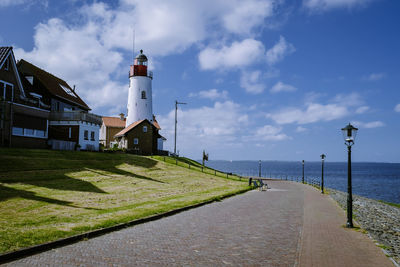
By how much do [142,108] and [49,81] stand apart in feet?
57.9

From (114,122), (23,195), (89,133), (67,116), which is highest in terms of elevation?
(114,122)

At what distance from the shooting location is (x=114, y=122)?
69500 mm

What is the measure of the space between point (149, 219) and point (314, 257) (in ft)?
22.0

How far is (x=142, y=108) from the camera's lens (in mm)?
55375

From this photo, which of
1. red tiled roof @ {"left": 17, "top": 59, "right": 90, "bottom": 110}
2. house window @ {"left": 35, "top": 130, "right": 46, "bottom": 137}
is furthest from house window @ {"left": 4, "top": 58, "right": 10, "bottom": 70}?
red tiled roof @ {"left": 17, "top": 59, "right": 90, "bottom": 110}

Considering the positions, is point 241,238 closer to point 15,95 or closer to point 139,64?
point 15,95

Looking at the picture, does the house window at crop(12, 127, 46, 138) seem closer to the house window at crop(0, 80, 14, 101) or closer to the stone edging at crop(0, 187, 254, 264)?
the house window at crop(0, 80, 14, 101)

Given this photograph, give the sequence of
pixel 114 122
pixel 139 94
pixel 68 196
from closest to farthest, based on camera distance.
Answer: pixel 68 196
pixel 139 94
pixel 114 122

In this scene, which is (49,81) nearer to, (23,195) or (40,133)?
(40,133)

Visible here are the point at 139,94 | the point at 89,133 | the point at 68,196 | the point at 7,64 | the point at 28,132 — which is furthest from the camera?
the point at 139,94

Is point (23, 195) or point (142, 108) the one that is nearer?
point (23, 195)

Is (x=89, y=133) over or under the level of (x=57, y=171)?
over

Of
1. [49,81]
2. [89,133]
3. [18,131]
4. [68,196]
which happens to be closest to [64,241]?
[68,196]

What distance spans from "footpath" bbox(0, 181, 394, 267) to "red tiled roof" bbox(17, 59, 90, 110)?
1220 inches
